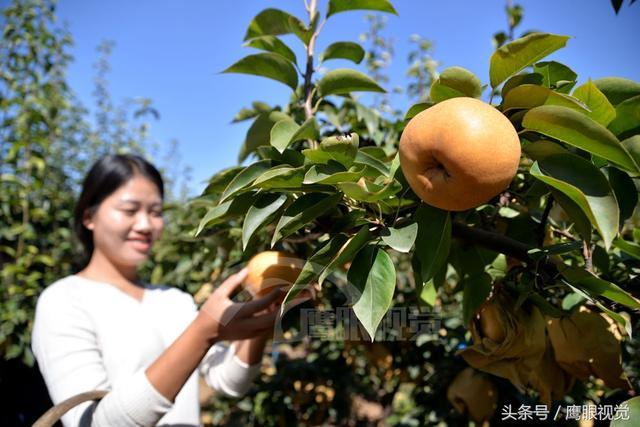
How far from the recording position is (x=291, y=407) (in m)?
2.04

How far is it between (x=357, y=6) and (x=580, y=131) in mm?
510

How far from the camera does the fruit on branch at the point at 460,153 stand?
20.3 inches

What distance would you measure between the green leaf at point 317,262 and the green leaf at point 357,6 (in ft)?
1.56

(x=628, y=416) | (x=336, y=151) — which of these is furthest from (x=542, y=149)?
(x=628, y=416)

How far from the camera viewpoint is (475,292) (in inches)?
31.2

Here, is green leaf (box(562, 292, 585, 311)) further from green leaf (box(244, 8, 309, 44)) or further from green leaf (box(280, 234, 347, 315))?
green leaf (box(244, 8, 309, 44))

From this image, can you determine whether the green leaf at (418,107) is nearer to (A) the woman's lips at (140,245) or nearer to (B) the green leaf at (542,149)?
(B) the green leaf at (542,149)

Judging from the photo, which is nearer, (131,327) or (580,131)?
(580,131)

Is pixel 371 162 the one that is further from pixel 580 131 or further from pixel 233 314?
pixel 233 314

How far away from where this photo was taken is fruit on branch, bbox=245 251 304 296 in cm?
86

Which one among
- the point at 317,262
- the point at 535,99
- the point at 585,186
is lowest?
the point at 317,262

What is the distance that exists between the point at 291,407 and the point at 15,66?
2243 mm

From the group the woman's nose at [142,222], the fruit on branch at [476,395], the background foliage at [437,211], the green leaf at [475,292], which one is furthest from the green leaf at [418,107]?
the woman's nose at [142,222]

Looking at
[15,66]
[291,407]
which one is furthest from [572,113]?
[15,66]
